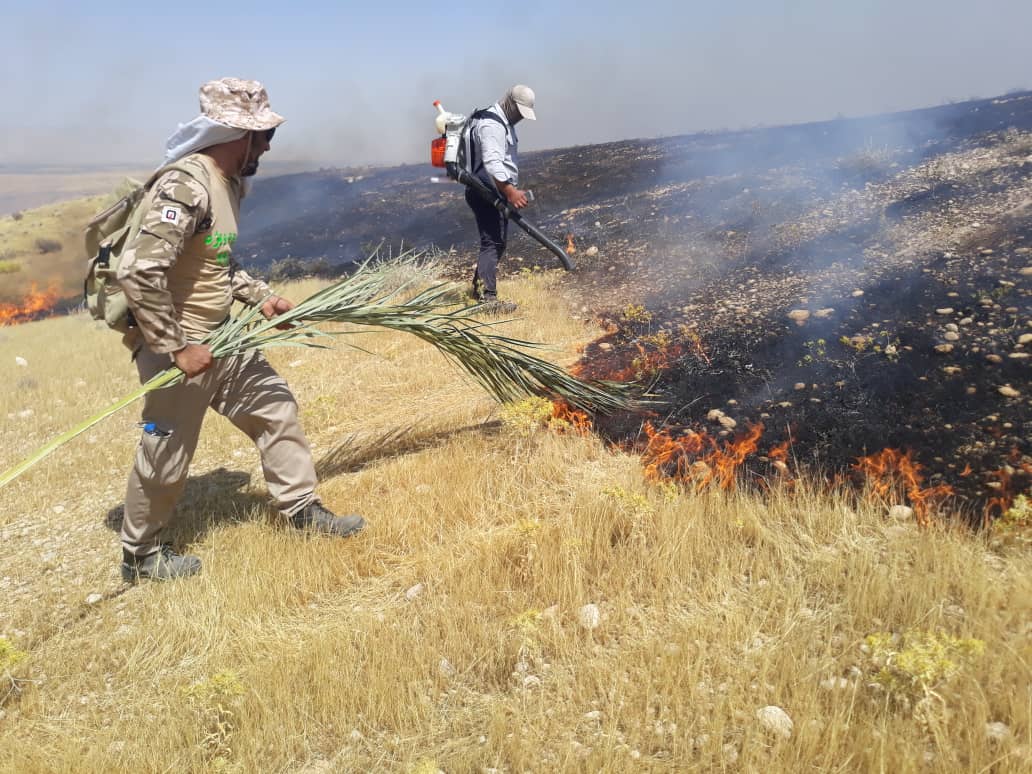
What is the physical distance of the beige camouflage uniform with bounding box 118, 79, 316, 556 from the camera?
7.82 feet

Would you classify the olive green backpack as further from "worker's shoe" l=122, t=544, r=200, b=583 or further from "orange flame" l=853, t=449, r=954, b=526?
"orange flame" l=853, t=449, r=954, b=526

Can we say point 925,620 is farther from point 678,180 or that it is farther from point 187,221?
point 678,180

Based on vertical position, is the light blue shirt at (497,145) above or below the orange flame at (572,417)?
above

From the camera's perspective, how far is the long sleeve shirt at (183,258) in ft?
7.74

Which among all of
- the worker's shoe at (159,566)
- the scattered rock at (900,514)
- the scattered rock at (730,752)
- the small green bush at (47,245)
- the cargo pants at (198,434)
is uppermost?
the small green bush at (47,245)

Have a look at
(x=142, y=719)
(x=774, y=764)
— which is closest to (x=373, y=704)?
(x=142, y=719)

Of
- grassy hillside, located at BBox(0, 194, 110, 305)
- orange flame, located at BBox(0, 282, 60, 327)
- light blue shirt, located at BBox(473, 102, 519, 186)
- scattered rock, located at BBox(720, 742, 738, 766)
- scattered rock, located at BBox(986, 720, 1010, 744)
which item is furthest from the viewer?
grassy hillside, located at BBox(0, 194, 110, 305)

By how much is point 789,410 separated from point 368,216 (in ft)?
38.7

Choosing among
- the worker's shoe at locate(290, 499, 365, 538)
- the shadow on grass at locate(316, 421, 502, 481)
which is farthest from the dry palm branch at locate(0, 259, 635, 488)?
the worker's shoe at locate(290, 499, 365, 538)

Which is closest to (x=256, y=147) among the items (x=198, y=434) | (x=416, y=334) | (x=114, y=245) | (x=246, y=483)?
(x=114, y=245)

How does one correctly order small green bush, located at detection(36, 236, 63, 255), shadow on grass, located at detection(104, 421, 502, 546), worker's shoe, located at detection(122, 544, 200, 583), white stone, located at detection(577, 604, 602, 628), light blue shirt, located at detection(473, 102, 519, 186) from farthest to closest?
small green bush, located at detection(36, 236, 63, 255)
light blue shirt, located at detection(473, 102, 519, 186)
shadow on grass, located at detection(104, 421, 502, 546)
worker's shoe, located at detection(122, 544, 200, 583)
white stone, located at detection(577, 604, 602, 628)

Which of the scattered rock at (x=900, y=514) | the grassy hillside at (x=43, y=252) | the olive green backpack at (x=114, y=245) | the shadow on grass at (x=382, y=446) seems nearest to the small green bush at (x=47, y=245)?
the grassy hillside at (x=43, y=252)

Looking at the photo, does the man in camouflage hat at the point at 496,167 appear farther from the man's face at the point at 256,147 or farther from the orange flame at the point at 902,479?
the orange flame at the point at 902,479

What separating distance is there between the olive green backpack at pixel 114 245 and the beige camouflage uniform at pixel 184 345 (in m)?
0.05
